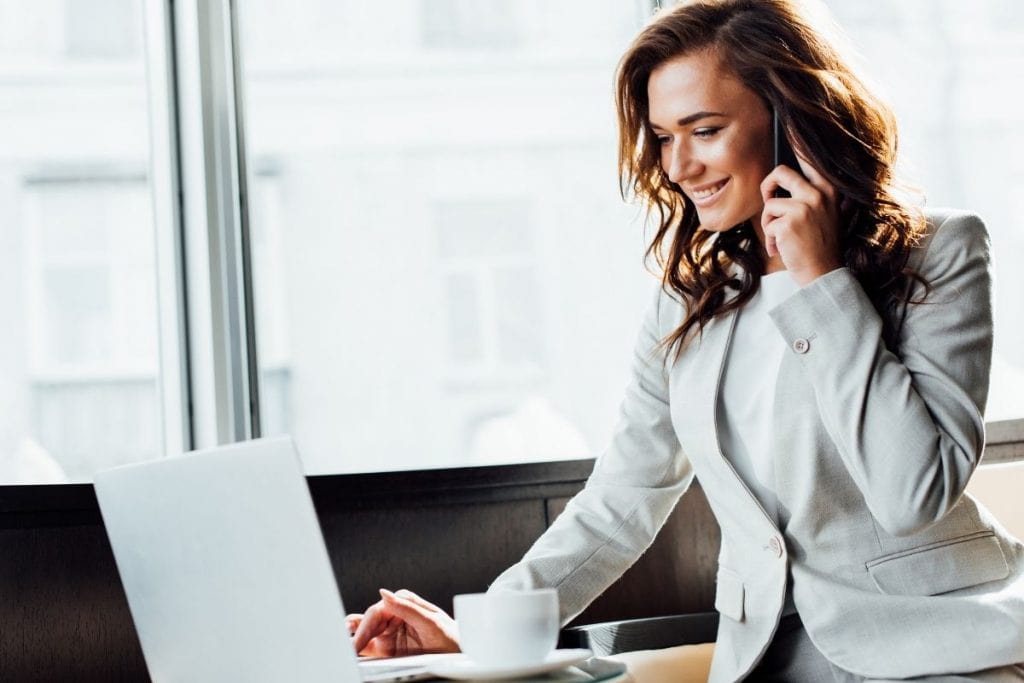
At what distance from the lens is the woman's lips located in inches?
63.8

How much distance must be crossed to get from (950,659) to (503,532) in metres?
0.89

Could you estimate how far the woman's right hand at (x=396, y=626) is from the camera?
55.9 inches

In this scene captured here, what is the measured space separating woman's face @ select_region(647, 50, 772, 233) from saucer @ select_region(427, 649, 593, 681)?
29.8 inches

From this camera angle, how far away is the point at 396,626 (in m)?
1.45

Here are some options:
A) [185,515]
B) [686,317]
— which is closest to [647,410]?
[686,317]

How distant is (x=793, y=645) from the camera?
1544 millimetres

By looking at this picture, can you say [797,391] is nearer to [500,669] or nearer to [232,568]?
[500,669]

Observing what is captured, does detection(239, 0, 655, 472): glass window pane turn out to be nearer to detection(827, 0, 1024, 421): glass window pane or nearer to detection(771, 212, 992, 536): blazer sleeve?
detection(827, 0, 1024, 421): glass window pane

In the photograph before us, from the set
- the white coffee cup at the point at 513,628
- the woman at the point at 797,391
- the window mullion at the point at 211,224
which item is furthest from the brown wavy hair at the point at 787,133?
the window mullion at the point at 211,224

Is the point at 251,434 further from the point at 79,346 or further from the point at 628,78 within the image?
the point at 628,78

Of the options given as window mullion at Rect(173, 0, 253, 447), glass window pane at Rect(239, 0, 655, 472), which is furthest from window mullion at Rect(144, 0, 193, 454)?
glass window pane at Rect(239, 0, 655, 472)

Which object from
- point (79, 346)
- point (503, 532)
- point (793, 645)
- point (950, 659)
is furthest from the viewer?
point (79, 346)

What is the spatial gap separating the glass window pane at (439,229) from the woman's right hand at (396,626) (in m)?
0.93

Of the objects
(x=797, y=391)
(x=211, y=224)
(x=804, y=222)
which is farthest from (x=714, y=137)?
(x=211, y=224)
